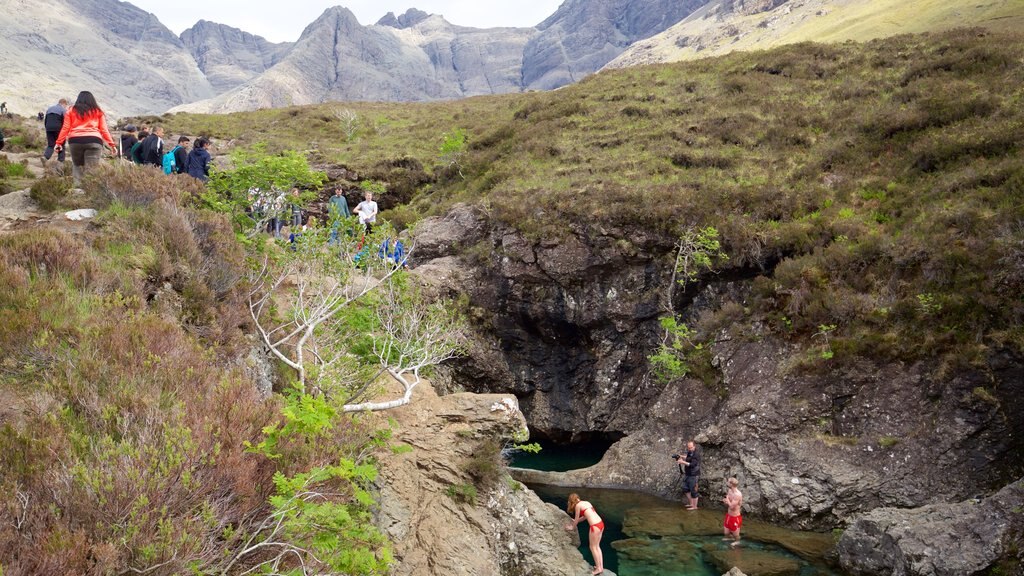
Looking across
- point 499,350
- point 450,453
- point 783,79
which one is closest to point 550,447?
point 499,350

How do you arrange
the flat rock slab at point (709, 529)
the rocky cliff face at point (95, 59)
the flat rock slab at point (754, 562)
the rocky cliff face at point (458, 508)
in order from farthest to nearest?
the rocky cliff face at point (95, 59), the flat rock slab at point (709, 529), the flat rock slab at point (754, 562), the rocky cliff face at point (458, 508)

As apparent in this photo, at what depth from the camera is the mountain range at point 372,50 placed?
3421 inches

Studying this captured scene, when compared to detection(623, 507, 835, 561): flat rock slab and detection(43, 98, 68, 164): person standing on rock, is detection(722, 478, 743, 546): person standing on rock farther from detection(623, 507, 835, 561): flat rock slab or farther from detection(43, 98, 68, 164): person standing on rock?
detection(43, 98, 68, 164): person standing on rock

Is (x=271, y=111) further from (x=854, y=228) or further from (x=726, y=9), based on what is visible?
(x=726, y=9)

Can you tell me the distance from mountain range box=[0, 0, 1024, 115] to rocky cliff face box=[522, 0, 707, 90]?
46cm

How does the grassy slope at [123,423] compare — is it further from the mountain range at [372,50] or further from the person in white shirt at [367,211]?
the mountain range at [372,50]

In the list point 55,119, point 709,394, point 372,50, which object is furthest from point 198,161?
point 372,50

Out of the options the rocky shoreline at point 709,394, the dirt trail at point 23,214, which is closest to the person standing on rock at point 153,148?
the dirt trail at point 23,214

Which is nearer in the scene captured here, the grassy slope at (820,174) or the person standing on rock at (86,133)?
the person standing on rock at (86,133)

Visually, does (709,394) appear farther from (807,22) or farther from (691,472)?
(807,22)

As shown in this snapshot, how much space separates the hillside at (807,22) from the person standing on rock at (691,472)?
114 ft

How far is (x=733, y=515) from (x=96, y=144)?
17.2 metres

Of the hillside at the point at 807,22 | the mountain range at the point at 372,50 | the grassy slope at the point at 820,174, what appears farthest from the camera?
the mountain range at the point at 372,50

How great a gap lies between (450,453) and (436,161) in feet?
87.6
